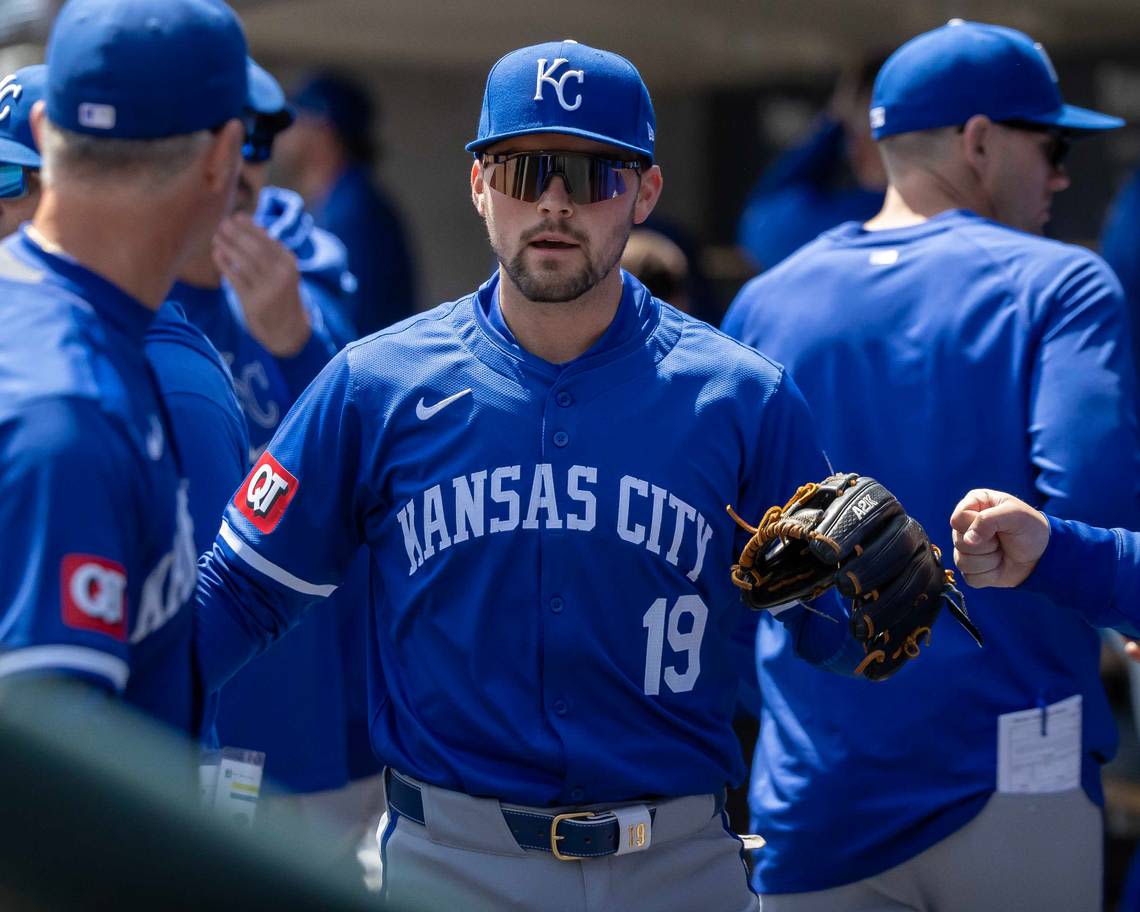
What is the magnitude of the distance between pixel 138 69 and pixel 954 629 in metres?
1.83

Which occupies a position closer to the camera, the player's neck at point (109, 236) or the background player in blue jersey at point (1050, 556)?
the player's neck at point (109, 236)

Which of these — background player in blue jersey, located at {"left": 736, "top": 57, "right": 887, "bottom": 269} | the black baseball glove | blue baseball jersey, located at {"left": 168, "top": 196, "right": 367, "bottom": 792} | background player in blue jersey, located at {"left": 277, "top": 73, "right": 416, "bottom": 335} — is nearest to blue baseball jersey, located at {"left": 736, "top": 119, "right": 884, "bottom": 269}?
background player in blue jersey, located at {"left": 736, "top": 57, "right": 887, "bottom": 269}

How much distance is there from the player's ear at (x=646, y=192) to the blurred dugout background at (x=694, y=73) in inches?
122

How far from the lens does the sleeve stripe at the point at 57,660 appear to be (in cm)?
167

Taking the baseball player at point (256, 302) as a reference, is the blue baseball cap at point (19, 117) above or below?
above

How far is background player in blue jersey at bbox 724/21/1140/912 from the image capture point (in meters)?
2.91

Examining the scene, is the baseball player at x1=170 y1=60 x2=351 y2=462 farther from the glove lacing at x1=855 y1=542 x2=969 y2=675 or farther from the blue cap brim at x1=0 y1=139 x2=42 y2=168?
the glove lacing at x1=855 y1=542 x2=969 y2=675

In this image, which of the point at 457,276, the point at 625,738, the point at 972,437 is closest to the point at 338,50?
the point at 457,276

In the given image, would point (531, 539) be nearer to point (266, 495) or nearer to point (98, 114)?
point (266, 495)

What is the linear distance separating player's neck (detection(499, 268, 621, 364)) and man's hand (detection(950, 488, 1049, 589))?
65cm

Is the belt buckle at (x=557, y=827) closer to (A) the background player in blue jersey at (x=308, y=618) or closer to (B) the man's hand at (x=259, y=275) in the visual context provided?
(A) the background player in blue jersey at (x=308, y=618)

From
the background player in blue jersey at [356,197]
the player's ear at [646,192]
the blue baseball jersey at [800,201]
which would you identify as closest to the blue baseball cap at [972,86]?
the player's ear at [646,192]

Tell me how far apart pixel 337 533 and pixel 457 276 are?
5.81m

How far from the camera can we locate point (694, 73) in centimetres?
776
